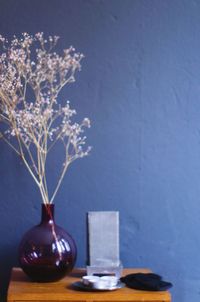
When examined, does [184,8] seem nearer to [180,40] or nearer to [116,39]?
[180,40]

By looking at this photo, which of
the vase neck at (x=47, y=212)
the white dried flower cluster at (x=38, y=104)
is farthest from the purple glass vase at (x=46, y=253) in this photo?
the white dried flower cluster at (x=38, y=104)

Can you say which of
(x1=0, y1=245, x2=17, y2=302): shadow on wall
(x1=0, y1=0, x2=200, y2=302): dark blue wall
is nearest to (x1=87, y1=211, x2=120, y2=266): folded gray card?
(x1=0, y1=0, x2=200, y2=302): dark blue wall

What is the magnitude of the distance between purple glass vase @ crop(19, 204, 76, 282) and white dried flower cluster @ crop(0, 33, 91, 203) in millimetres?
170

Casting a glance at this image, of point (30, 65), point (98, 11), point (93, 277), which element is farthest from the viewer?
point (98, 11)

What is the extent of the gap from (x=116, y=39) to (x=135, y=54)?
11 centimetres

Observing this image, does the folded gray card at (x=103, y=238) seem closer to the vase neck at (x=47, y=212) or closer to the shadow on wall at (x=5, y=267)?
the vase neck at (x=47, y=212)

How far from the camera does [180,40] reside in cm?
241

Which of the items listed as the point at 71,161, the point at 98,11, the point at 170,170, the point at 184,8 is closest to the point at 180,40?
the point at 184,8

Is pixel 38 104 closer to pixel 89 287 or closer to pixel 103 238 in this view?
pixel 103 238

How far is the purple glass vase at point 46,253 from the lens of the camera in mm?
1987

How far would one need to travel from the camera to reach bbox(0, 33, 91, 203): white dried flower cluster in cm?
212

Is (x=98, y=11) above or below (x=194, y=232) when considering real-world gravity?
above

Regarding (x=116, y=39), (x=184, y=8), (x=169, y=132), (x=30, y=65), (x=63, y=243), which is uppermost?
(x=184, y=8)

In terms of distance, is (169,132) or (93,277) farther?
(169,132)
